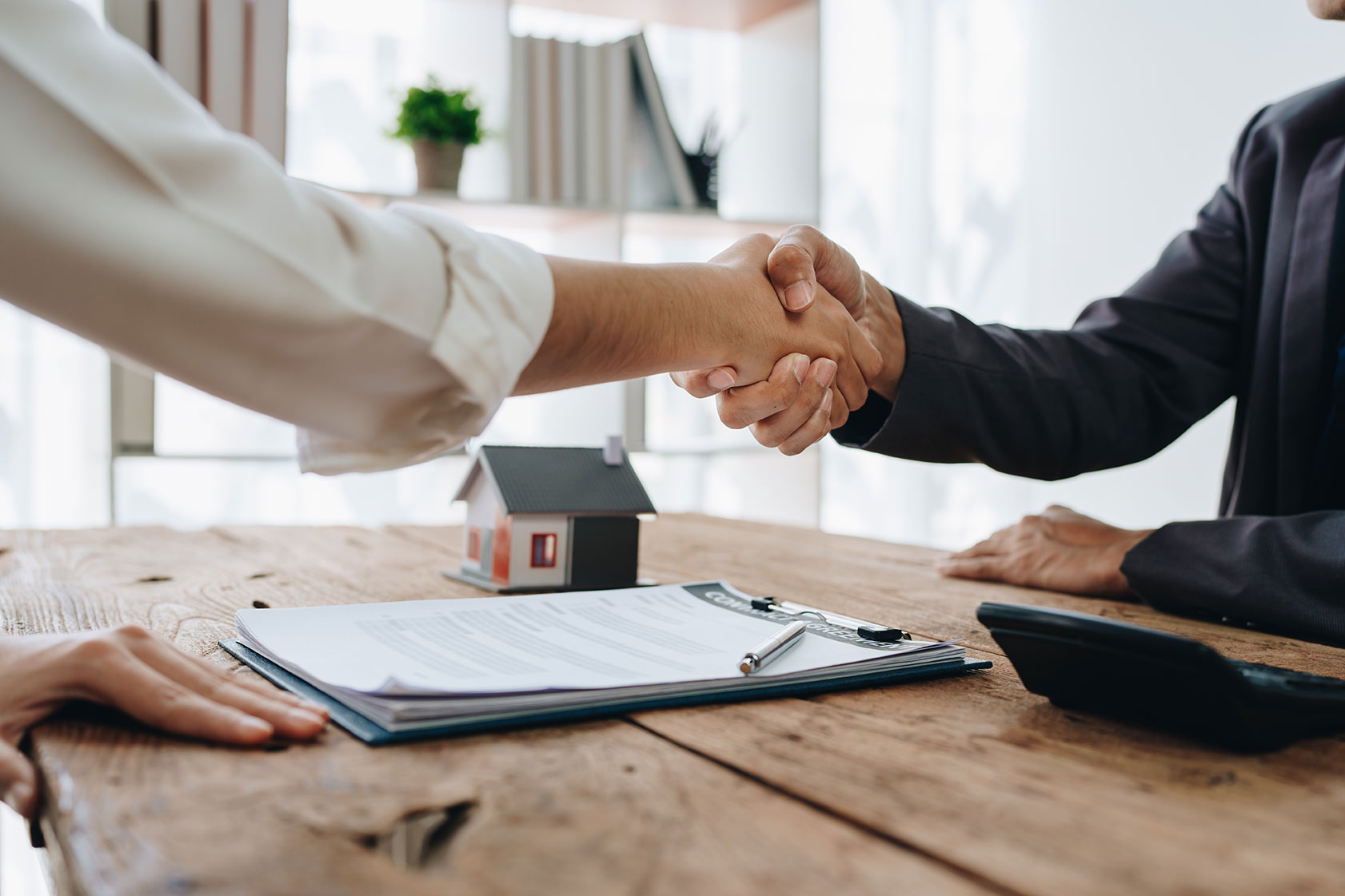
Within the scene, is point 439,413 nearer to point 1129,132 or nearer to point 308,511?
point 308,511

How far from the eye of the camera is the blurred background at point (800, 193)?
2.19 m

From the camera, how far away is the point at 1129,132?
7.91 ft

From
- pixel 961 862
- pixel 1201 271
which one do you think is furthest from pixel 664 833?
pixel 1201 271

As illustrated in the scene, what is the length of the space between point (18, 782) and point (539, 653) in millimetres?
282

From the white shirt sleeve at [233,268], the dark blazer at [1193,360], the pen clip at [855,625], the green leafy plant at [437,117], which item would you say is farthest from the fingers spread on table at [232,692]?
the green leafy plant at [437,117]

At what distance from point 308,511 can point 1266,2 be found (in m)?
2.51

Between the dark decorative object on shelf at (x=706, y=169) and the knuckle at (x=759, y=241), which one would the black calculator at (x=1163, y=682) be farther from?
the dark decorative object on shelf at (x=706, y=169)

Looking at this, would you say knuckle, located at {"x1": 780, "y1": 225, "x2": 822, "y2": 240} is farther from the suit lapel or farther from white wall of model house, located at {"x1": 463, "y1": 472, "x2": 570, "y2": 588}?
the suit lapel

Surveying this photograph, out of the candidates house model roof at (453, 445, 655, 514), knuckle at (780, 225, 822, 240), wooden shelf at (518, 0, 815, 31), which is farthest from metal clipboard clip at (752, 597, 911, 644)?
wooden shelf at (518, 0, 815, 31)

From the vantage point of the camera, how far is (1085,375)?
51.3 inches

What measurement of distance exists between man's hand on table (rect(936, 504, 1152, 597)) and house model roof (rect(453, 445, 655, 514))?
15.4 inches

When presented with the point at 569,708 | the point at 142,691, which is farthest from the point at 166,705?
the point at 569,708

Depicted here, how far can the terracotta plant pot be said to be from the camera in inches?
90.4

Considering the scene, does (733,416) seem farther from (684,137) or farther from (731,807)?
(684,137)
